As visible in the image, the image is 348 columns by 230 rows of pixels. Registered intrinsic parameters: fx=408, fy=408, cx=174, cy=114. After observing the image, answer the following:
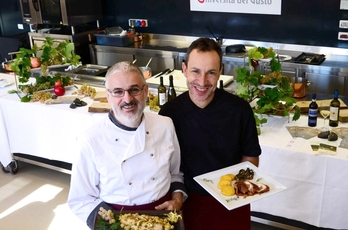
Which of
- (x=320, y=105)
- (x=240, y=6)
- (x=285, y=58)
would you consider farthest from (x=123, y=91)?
(x=240, y=6)

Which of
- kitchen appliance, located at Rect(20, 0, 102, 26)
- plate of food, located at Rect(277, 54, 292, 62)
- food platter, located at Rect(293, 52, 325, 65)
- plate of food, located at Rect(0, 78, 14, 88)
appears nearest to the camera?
plate of food, located at Rect(0, 78, 14, 88)

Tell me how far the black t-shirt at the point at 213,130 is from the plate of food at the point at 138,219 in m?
0.37

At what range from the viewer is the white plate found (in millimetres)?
1612

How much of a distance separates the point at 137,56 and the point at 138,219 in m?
3.73

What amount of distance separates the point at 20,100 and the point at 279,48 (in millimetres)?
2853

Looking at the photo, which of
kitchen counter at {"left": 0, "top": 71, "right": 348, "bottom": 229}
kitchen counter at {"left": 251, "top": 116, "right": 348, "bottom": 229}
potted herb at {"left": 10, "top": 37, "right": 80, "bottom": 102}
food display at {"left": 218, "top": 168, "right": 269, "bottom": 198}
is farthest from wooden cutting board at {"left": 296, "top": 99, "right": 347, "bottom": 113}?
potted herb at {"left": 10, "top": 37, "right": 80, "bottom": 102}

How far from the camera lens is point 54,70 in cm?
367

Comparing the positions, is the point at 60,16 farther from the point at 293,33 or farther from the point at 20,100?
the point at 293,33

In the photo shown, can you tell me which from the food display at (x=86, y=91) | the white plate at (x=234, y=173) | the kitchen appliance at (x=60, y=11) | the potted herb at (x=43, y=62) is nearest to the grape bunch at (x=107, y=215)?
the white plate at (x=234, y=173)

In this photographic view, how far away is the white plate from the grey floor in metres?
1.13

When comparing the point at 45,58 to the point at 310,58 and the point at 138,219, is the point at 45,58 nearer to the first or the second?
the point at 138,219

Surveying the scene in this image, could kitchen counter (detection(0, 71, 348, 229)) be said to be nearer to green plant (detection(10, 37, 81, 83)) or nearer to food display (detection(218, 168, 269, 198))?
green plant (detection(10, 37, 81, 83))

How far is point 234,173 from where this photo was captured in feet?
5.90

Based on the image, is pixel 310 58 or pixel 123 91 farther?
pixel 310 58
